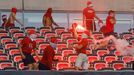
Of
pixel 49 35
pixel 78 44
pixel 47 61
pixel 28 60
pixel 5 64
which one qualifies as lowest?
pixel 5 64

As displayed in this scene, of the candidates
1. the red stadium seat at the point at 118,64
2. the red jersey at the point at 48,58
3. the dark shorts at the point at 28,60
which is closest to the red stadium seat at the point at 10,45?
the dark shorts at the point at 28,60

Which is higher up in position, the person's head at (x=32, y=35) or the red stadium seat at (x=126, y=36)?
the person's head at (x=32, y=35)

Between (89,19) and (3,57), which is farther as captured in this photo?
(89,19)

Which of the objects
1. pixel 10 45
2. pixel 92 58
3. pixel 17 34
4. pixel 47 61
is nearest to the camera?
pixel 47 61

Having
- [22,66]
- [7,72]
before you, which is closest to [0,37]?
[22,66]

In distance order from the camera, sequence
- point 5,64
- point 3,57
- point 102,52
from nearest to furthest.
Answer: point 5,64
point 3,57
point 102,52

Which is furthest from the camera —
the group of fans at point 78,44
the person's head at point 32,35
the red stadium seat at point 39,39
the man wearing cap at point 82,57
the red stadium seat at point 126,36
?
the red stadium seat at point 126,36

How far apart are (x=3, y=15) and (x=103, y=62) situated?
261 inches

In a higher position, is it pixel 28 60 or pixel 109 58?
pixel 28 60

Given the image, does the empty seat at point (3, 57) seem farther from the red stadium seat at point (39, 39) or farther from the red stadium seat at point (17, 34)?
the red stadium seat at point (17, 34)

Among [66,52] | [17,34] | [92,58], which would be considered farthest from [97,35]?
[92,58]

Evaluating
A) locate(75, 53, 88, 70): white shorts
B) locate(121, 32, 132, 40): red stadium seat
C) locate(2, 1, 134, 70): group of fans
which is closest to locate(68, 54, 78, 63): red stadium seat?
locate(2, 1, 134, 70): group of fans

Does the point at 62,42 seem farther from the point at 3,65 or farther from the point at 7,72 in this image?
the point at 7,72

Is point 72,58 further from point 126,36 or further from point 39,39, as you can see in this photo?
point 126,36
